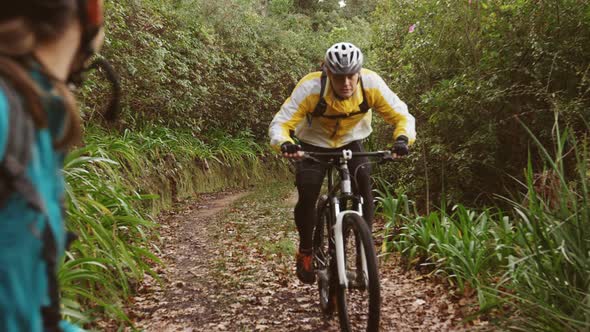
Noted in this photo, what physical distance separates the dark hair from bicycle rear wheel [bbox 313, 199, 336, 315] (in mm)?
3528

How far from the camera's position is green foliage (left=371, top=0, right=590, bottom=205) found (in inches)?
229

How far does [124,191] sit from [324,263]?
2845 millimetres

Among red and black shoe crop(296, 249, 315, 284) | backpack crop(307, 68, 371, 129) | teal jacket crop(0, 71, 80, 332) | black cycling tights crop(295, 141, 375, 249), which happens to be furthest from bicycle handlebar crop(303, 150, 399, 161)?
teal jacket crop(0, 71, 80, 332)

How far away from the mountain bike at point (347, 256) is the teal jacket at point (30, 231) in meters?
Result: 2.72

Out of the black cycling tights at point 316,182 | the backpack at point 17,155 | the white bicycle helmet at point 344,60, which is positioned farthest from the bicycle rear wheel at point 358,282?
the backpack at point 17,155

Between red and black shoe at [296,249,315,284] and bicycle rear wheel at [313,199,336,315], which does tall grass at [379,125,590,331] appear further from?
red and black shoe at [296,249,315,284]

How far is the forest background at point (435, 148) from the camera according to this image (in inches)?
143

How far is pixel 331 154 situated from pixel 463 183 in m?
3.63

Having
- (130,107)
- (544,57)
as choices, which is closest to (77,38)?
(544,57)

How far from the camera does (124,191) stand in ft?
20.8

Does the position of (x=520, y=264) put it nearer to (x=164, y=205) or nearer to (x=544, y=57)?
(x=544, y=57)

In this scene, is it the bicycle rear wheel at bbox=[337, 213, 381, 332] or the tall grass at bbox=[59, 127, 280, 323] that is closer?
the bicycle rear wheel at bbox=[337, 213, 381, 332]

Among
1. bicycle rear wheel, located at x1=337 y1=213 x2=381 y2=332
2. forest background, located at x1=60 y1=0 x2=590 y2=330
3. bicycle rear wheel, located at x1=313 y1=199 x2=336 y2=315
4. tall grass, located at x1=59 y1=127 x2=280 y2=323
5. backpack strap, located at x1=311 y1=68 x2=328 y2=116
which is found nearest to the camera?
bicycle rear wheel, located at x1=337 y1=213 x2=381 y2=332

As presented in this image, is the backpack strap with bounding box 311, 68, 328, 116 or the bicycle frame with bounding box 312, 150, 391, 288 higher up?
the backpack strap with bounding box 311, 68, 328, 116
